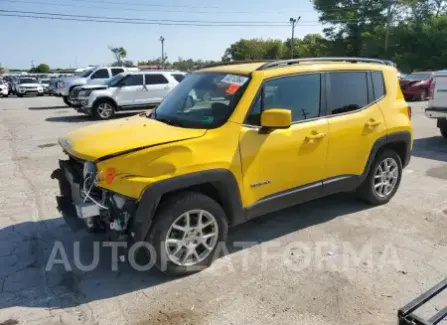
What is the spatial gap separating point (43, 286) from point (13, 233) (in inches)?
53.5

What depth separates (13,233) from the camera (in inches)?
174

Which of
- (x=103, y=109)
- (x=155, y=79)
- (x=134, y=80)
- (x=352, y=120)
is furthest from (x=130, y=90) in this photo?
(x=352, y=120)

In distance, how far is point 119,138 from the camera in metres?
3.35

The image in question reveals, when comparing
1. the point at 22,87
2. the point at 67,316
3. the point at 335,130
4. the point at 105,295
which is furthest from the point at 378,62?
the point at 22,87

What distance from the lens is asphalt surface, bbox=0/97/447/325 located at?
9.77ft

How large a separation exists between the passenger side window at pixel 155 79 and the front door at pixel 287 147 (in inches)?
446

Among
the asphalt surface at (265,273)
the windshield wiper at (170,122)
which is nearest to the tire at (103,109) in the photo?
the asphalt surface at (265,273)

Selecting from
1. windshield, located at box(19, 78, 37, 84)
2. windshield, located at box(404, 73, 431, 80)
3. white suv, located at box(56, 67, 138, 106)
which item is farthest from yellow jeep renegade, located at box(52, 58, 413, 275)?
windshield, located at box(19, 78, 37, 84)

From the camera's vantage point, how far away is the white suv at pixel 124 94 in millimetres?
14000

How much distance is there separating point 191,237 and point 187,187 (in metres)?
0.45

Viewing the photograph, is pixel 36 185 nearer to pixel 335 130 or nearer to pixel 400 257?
pixel 335 130

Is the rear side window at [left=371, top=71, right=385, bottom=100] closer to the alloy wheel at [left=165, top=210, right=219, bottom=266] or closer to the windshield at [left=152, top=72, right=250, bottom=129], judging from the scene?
the windshield at [left=152, top=72, right=250, bottom=129]

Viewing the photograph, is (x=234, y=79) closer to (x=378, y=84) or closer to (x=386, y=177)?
(x=378, y=84)

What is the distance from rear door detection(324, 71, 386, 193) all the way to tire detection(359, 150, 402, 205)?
0.92 ft
